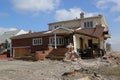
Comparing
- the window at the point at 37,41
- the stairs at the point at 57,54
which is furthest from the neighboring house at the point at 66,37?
the stairs at the point at 57,54

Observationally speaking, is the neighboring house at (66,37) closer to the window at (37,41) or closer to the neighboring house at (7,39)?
the window at (37,41)

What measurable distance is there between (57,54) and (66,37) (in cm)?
667

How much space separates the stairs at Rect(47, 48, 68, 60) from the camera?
34450 mm

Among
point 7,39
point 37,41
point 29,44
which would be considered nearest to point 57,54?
point 37,41

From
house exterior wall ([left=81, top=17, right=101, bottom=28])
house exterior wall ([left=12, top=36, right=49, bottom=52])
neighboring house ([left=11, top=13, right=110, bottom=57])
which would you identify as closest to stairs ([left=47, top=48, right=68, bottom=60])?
neighboring house ([left=11, top=13, right=110, bottom=57])

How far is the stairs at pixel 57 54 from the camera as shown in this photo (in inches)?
1356

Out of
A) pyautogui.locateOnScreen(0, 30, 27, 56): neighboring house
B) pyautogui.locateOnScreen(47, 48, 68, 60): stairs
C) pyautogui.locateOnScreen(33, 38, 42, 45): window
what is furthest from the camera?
pyautogui.locateOnScreen(0, 30, 27, 56): neighboring house

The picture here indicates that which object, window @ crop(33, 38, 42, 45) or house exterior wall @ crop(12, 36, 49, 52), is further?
window @ crop(33, 38, 42, 45)

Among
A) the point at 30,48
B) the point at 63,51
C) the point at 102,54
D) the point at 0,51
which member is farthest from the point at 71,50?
the point at 0,51

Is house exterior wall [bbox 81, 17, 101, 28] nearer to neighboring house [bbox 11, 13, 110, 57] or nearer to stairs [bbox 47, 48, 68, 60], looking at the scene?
neighboring house [bbox 11, 13, 110, 57]

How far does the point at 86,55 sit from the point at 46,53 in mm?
7242

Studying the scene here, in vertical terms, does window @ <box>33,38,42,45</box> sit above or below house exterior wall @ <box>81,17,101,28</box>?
below

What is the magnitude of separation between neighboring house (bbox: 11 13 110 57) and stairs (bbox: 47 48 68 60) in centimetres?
247

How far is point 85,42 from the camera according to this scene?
44125mm
